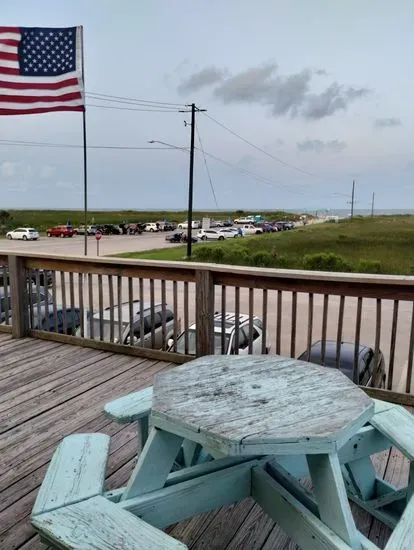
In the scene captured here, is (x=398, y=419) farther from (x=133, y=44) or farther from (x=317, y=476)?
(x=133, y=44)

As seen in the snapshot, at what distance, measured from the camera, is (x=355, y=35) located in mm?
7754

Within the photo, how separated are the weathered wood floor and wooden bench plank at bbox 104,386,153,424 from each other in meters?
0.50

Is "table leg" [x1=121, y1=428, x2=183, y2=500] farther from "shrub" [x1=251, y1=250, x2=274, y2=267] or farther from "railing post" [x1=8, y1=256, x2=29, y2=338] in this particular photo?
"shrub" [x1=251, y1=250, x2=274, y2=267]

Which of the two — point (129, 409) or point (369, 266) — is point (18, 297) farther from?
point (369, 266)

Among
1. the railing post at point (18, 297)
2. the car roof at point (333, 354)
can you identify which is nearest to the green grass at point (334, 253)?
the car roof at point (333, 354)

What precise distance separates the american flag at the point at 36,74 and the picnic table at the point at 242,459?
4.40m

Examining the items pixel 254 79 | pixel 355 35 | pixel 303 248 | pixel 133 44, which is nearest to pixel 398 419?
pixel 355 35

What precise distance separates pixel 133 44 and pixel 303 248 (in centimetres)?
2348

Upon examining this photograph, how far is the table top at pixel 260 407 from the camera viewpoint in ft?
3.82

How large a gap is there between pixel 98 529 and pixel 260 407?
1.81 ft

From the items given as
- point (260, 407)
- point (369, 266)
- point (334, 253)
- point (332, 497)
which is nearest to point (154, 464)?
point (260, 407)

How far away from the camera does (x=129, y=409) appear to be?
66.9 inches

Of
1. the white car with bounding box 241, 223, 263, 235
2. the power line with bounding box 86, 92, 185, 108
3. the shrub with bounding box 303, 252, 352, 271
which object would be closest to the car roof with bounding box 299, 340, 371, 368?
the shrub with bounding box 303, 252, 352, 271

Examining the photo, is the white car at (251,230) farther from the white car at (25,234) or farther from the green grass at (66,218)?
the white car at (25,234)
